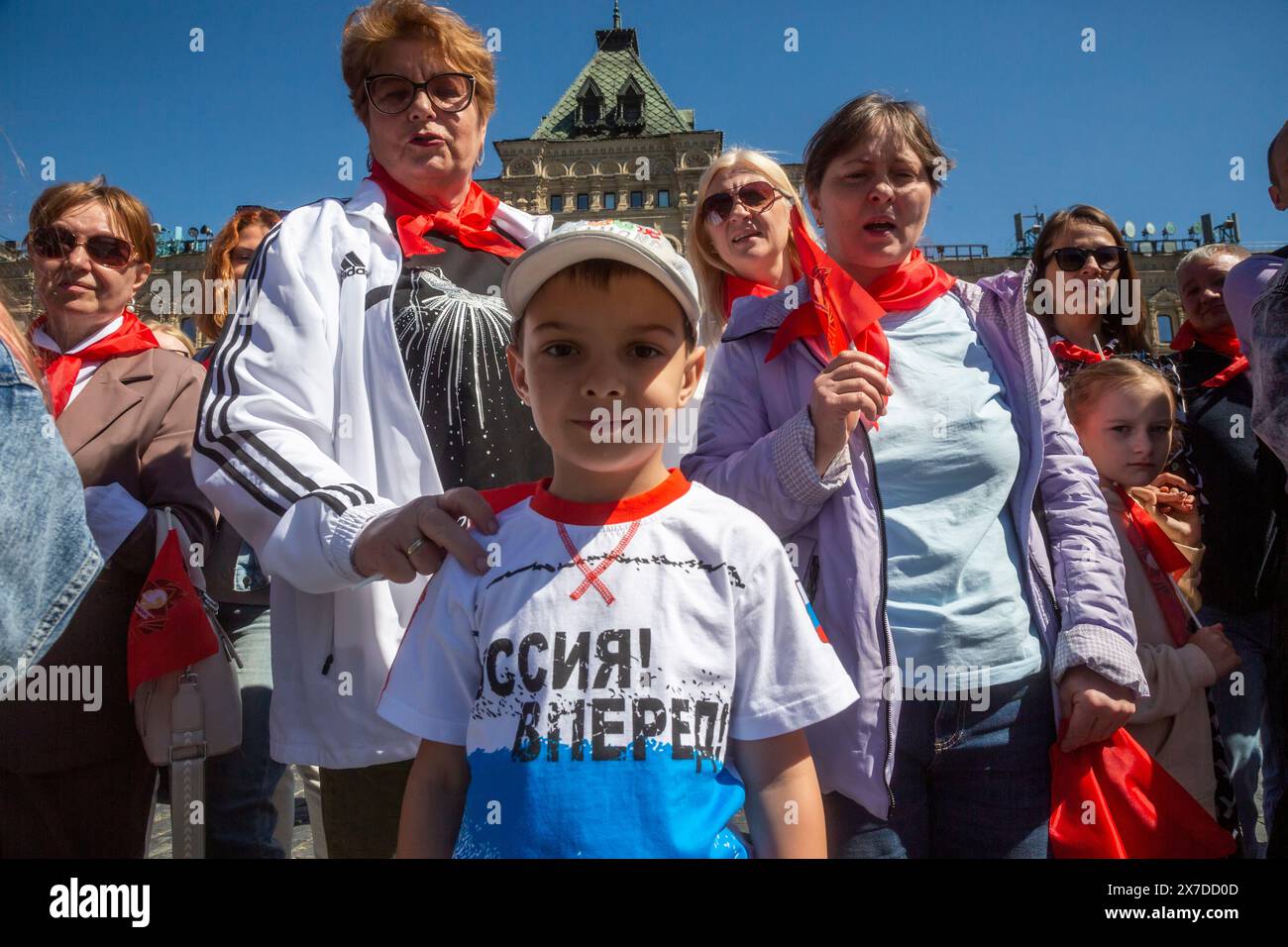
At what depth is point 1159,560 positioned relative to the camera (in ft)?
9.81

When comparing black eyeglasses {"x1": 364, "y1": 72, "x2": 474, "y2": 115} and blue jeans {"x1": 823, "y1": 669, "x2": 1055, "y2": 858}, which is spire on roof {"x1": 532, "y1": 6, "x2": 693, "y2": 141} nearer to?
black eyeglasses {"x1": 364, "y1": 72, "x2": 474, "y2": 115}

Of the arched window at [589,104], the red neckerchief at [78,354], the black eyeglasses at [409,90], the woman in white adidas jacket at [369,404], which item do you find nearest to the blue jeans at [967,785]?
the woman in white adidas jacket at [369,404]

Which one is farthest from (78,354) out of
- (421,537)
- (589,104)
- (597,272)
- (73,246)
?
(589,104)

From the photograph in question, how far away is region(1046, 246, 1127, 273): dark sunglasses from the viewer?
146 inches

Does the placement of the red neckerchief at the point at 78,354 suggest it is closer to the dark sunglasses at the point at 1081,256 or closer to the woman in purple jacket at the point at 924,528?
the woman in purple jacket at the point at 924,528

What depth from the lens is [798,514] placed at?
2.13 m

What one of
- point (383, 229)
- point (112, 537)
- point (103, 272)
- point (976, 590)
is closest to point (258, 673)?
point (112, 537)

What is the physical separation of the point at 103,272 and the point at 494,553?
2.19 meters

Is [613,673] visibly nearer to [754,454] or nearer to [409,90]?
[754,454]

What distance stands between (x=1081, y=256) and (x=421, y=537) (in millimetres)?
3012

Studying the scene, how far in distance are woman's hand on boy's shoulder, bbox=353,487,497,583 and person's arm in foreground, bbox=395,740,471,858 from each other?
1.05 ft

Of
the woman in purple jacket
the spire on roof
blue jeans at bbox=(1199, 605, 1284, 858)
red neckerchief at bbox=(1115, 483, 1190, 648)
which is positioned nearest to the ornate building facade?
the spire on roof

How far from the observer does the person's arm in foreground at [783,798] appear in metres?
1.68
